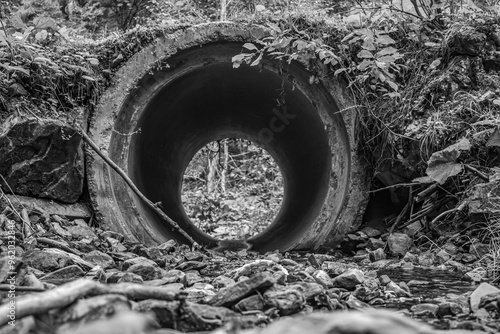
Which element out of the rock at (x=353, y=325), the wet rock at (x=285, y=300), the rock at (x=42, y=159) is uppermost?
the rock at (x=42, y=159)

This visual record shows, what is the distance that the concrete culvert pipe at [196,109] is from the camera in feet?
13.9

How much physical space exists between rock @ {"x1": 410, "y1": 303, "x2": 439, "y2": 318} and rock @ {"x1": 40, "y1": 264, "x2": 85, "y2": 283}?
1624mm

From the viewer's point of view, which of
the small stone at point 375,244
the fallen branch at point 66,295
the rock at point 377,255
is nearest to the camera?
the fallen branch at point 66,295

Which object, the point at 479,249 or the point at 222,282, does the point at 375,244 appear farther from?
the point at 222,282

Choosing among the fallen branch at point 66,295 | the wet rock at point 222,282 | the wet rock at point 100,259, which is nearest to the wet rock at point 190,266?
the wet rock at point 100,259

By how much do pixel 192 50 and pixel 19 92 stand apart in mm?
1502

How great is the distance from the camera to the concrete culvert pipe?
4223mm

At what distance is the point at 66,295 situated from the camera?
1.35 metres

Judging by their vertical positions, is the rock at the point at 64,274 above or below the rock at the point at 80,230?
below

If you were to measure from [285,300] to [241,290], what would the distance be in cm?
18

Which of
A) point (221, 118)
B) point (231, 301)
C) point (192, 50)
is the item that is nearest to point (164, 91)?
point (192, 50)

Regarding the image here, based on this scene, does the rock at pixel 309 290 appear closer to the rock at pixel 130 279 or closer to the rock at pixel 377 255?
the rock at pixel 130 279

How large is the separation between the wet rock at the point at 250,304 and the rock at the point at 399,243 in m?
2.08

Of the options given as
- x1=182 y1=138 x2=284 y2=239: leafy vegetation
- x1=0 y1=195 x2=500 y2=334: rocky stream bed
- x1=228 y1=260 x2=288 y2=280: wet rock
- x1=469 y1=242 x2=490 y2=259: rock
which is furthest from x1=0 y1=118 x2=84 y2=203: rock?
x1=182 y1=138 x2=284 y2=239: leafy vegetation
